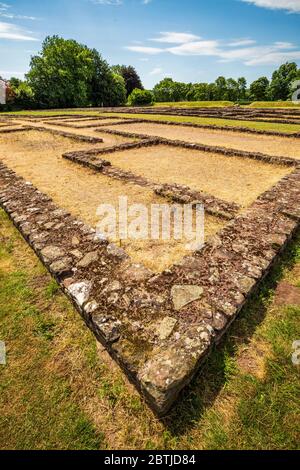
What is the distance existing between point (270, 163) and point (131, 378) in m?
8.91

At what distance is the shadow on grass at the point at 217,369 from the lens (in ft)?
7.13

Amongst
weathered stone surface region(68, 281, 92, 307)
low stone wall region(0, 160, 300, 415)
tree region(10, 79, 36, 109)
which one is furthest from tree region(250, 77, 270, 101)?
weathered stone surface region(68, 281, 92, 307)

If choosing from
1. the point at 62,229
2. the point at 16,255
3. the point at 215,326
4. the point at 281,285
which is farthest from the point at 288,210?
the point at 16,255

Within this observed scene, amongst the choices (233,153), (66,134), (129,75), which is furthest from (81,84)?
(233,153)

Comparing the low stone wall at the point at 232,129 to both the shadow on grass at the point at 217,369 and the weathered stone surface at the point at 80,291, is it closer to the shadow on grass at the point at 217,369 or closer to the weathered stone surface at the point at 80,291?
the shadow on grass at the point at 217,369

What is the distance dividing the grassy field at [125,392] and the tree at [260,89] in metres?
86.4

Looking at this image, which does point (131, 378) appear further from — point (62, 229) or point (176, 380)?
point (62, 229)

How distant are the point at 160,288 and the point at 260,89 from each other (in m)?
88.5

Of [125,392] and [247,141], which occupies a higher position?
[247,141]

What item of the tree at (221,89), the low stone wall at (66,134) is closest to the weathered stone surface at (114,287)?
the low stone wall at (66,134)

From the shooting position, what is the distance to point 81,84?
166 ft

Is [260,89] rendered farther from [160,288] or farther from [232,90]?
[160,288]

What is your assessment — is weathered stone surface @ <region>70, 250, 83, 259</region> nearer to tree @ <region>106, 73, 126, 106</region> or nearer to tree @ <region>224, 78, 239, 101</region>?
tree @ <region>106, 73, 126, 106</region>

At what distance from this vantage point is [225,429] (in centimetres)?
209
